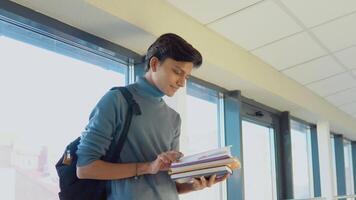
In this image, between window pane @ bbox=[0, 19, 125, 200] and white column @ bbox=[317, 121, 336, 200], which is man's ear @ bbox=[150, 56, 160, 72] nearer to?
window pane @ bbox=[0, 19, 125, 200]

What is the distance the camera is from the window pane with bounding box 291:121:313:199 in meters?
4.89

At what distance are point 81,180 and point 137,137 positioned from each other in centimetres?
21

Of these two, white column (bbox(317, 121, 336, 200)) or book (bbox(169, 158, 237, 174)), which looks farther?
white column (bbox(317, 121, 336, 200))

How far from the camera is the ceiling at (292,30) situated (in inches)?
97.3

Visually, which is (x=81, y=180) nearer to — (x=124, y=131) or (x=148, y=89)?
(x=124, y=131)

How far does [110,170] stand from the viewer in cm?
128

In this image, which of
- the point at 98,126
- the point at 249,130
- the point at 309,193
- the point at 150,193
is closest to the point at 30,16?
the point at 98,126

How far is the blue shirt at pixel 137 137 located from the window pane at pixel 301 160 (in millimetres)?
3541

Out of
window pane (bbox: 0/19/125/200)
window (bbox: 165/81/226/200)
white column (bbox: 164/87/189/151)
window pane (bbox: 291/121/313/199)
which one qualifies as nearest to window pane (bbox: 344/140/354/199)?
window pane (bbox: 291/121/313/199)

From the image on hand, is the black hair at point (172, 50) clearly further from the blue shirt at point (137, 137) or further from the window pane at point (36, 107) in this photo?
the window pane at point (36, 107)

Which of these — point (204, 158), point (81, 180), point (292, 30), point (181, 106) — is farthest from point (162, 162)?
point (292, 30)

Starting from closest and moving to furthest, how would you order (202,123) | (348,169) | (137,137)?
(137,137), (202,123), (348,169)

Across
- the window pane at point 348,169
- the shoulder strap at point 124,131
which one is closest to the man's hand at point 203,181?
the shoulder strap at point 124,131

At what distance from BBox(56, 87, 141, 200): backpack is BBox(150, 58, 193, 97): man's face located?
5.3 inches
